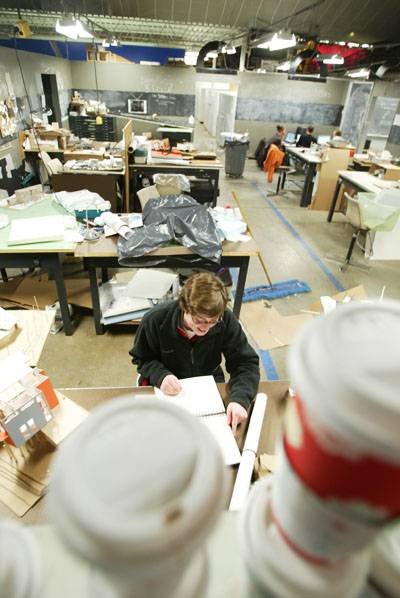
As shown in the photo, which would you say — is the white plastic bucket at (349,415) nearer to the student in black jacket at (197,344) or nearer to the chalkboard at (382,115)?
the student in black jacket at (197,344)

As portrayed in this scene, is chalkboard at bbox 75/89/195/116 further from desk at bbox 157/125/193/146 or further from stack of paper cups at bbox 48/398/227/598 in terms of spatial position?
stack of paper cups at bbox 48/398/227/598

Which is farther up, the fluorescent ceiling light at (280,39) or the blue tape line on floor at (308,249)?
the fluorescent ceiling light at (280,39)

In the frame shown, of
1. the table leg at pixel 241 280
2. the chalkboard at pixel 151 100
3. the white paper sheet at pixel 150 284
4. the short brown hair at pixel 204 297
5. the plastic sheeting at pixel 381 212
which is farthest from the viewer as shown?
the chalkboard at pixel 151 100

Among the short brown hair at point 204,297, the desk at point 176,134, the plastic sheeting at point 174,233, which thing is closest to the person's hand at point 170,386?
the short brown hair at point 204,297

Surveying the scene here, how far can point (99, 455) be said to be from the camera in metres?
0.27

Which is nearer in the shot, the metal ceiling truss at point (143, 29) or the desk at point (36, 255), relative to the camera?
the desk at point (36, 255)

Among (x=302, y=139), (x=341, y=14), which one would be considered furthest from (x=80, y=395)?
(x=302, y=139)

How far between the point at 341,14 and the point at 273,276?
454 centimetres

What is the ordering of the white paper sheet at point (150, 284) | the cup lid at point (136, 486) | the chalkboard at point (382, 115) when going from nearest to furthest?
the cup lid at point (136, 486)
the white paper sheet at point (150, 284)
the chalkboard at point (382, 115)

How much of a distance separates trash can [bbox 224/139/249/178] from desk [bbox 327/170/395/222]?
2.68 m

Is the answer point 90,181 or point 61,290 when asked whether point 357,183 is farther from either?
point 61,290

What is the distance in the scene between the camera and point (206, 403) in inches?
54.2

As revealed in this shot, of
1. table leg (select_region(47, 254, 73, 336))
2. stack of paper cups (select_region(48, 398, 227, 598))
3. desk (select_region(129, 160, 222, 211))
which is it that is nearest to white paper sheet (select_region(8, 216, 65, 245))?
table leg (select_region(47, 254, 73, 336))

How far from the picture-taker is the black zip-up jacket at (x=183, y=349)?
1.57 meters
